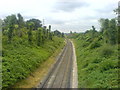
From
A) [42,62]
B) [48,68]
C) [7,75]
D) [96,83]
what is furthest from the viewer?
[42,62]

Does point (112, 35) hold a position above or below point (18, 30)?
below

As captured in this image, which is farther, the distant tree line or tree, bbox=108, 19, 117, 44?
tree, bbox=108, 19, 117, 44

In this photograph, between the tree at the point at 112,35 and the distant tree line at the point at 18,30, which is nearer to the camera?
the distant tree line at the point at 18,30

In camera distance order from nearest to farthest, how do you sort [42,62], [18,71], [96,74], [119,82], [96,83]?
[119,82] → [96,83] → [96,74] → [18,71] → [42,62]

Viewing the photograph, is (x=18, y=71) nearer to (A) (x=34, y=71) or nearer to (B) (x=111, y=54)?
(A) (x=34, y=71)

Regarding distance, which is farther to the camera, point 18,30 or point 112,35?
point 18,30

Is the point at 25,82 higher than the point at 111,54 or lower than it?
lower

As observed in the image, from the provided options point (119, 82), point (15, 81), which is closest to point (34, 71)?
point (15, 81)

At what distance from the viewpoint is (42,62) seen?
39156mm

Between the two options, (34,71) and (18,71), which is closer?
(18,71)

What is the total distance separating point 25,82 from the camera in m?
25.5

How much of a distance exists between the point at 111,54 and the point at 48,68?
42.4ft

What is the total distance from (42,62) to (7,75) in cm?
1686

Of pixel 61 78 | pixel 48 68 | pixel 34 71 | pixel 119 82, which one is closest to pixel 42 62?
pixel 48 68
